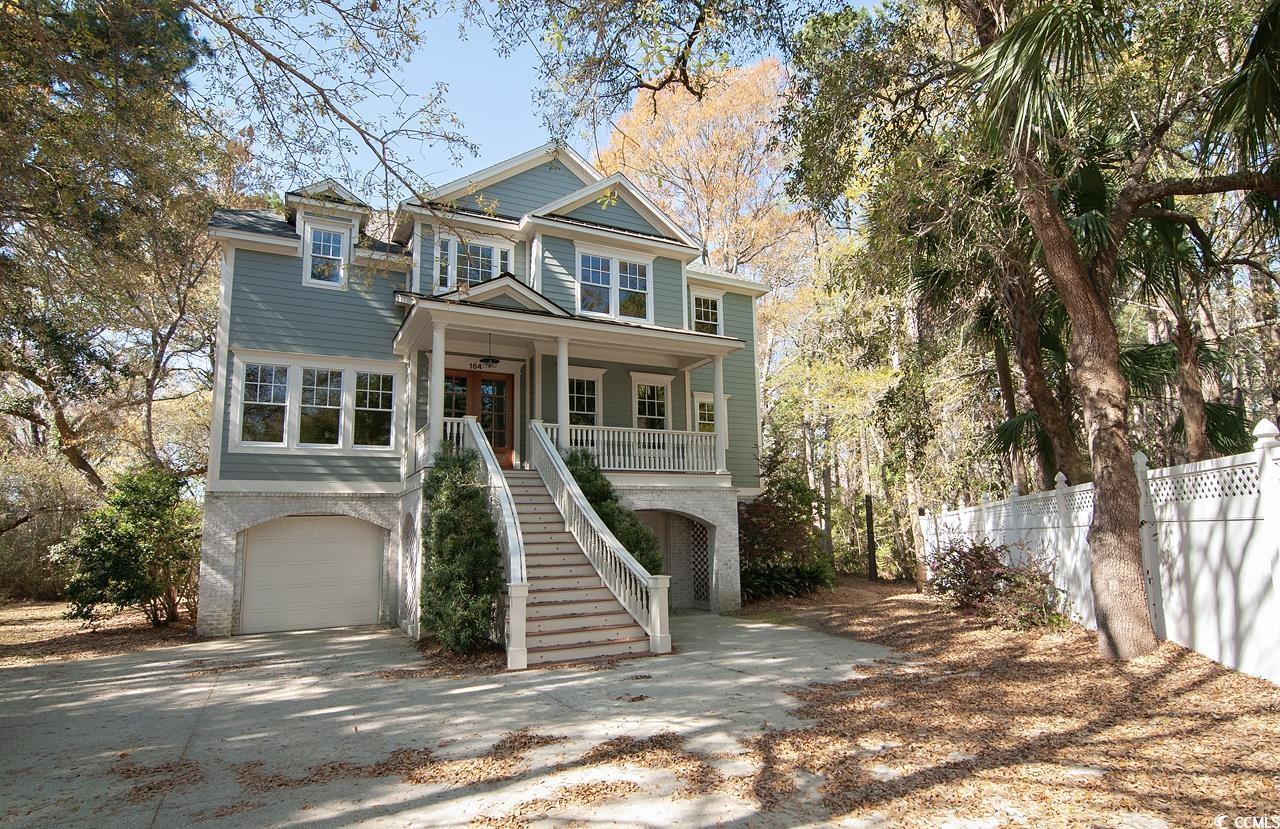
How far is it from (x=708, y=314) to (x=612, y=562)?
908 centimetres

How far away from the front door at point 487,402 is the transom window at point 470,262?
1924mm

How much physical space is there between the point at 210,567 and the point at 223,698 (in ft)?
19.2

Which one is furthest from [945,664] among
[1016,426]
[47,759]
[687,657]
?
[47,759]

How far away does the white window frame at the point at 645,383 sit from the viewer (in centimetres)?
1573

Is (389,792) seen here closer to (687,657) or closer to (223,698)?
(223,698)

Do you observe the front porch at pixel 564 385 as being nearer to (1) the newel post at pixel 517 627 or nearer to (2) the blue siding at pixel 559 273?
(2) the blue siding at pixel 559 273

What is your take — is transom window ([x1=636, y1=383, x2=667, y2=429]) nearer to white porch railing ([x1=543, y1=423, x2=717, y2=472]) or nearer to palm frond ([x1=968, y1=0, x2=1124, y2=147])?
white porch railing ([x1=543, y1=423, x2=717, y2=472])

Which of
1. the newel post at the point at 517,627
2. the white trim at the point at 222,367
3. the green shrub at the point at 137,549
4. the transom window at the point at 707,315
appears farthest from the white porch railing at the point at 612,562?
the green shrub at the point at 137,549

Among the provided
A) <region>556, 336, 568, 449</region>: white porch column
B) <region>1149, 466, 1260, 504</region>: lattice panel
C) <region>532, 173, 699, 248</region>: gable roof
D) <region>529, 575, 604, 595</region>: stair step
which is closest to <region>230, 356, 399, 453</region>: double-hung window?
<region>556, 336, 568, 449</region>: white porch column

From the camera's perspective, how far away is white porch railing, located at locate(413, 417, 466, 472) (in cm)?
1179

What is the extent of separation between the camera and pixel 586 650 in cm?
886

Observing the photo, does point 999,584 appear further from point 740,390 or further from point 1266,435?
point 740,390

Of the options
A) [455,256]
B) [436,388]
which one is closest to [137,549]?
[436,388]

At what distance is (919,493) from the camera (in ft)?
62.8
